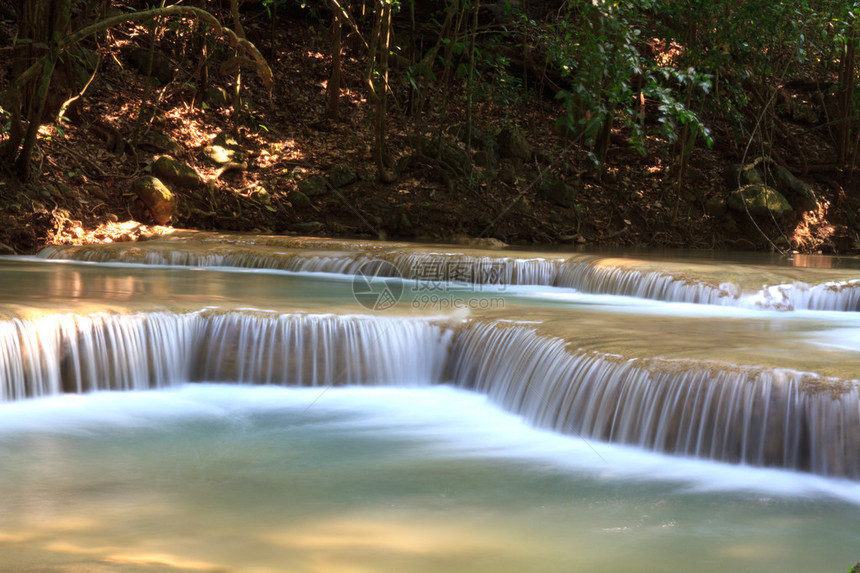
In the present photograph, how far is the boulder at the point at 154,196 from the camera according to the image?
1396cm

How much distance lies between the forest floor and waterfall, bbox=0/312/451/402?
22.2 ft

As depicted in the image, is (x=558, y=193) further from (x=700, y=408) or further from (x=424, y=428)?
(x=700, y=408)

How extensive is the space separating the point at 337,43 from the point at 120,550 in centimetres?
1489

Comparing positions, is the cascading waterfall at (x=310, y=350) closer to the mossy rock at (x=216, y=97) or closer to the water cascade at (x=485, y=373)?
the water cascade at (x=485, y=373)

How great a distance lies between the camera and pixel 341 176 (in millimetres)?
16578

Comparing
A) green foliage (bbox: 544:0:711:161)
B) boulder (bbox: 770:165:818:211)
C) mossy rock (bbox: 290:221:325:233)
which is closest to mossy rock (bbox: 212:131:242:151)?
mossy rock (bbox: 290:221:325:233)

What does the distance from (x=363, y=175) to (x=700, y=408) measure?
12371 mm

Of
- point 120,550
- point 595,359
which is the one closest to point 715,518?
point 595,359

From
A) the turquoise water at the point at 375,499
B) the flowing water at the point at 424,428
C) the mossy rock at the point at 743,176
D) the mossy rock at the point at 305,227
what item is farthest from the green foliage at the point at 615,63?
the mossy rock at the point at 743,176

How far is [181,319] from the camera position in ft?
22.8

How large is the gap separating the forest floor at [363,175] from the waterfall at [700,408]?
9.12 m

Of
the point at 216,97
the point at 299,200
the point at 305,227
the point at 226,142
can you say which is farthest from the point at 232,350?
the point at 216,97

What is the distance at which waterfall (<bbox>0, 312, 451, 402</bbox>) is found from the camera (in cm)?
655

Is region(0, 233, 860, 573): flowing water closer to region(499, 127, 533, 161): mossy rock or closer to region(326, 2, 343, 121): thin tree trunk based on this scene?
region(499, 127, 533, 161): mossy rock
